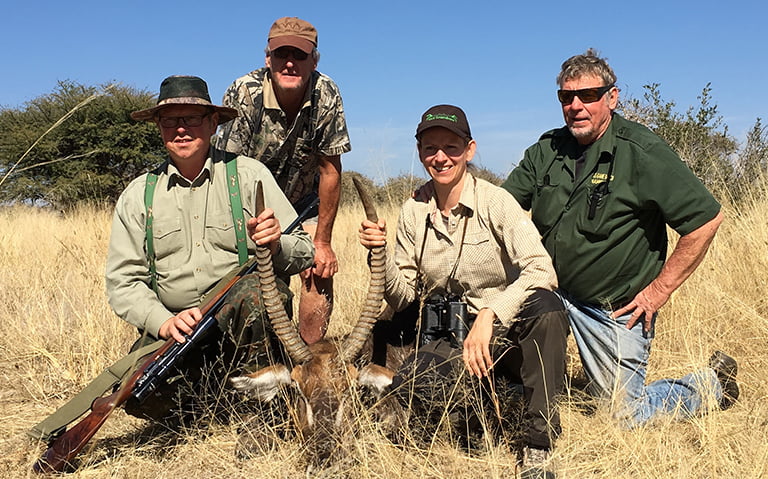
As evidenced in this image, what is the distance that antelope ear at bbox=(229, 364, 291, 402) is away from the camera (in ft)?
13.5

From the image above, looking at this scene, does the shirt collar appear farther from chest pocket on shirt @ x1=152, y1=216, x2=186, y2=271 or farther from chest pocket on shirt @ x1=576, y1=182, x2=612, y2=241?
chest pocket on shirt @ x1=576, y1=182, x2=612, y2=241

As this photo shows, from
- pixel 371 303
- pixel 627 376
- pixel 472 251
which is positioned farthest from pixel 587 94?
pixel 371 303

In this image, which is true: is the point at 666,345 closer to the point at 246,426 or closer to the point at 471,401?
the point at 471,401

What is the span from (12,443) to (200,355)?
1.32 m

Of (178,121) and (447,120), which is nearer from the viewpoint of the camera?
(447,120)

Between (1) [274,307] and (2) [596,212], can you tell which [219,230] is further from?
(2) [596,212]

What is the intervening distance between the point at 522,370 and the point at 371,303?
3.15 feet

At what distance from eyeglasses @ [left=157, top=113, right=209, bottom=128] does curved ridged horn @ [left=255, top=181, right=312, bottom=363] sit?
0.99m

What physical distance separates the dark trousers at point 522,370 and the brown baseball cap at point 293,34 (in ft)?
8.96

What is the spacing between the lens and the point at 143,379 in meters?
4.04

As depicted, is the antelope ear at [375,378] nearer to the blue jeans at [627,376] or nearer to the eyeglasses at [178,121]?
the blue jeans at [627,376]

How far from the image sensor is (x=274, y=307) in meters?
3.98

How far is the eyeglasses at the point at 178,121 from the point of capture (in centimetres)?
458

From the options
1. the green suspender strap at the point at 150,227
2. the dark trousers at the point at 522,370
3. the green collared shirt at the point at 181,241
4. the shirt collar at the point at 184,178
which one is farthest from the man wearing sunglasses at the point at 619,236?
the green suspender strap at the point at 150,227
